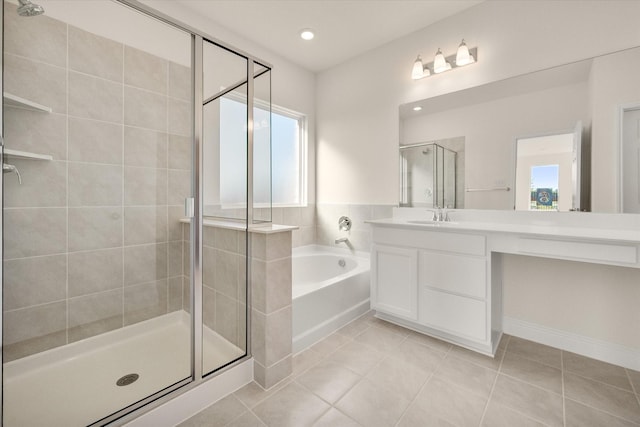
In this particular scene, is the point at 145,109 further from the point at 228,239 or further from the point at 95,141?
the point at 228,239

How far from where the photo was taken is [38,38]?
5.25 ft

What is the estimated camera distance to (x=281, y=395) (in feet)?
4.82

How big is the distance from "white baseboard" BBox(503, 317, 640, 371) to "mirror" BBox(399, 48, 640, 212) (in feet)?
2.81

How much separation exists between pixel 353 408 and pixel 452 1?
290 cm

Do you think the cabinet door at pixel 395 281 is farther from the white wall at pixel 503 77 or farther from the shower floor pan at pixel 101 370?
the shower floor pan at pixel 101 370

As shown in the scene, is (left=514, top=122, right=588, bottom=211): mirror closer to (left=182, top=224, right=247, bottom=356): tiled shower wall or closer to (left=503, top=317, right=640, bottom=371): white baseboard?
(left=503, top=317, right=640, bottom=371): white baseboard

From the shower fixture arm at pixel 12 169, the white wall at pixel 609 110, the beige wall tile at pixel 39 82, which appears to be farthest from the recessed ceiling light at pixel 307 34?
the shower fixture arm at pixel 12 169

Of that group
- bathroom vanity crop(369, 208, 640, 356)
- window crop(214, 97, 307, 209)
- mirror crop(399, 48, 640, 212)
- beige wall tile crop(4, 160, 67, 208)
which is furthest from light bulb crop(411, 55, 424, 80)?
beige wall tile crop(4, 160, 67, 208)

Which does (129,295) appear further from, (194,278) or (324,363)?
(324,363)

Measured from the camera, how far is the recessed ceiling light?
8.39 ft

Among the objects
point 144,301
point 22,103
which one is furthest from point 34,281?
point 22,103

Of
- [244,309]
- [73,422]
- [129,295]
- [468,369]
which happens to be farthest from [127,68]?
[468,369]

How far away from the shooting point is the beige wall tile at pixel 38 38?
1.43 metres

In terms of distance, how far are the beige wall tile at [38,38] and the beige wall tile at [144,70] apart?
34cm
